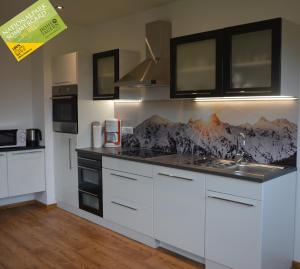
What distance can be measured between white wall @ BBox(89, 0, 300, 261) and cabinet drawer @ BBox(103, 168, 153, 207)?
4.59 feet

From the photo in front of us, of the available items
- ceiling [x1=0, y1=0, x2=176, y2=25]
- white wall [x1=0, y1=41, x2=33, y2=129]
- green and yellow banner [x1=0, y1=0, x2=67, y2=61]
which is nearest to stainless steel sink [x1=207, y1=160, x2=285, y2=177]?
green and yellow banner [x1=0, y1=0, x2=67, y2=61]

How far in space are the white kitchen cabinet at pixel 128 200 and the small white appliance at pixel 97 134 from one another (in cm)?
58

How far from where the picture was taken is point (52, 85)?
4.63 metres

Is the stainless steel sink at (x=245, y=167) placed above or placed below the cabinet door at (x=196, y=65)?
below

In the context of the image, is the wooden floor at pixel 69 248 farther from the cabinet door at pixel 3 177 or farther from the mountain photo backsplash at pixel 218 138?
the mountain photo backsplash at pixel 218 138

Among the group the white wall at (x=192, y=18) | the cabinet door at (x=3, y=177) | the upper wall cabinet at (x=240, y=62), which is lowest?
the cabinet door at (x=3, y=177)

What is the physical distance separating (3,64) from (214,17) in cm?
300

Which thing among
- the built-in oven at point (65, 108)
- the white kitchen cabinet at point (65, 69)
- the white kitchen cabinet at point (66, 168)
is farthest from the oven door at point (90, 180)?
the white kitchen cabinet at point (65, 69)

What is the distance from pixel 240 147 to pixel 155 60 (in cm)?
135

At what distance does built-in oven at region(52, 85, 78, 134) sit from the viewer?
13.9ft

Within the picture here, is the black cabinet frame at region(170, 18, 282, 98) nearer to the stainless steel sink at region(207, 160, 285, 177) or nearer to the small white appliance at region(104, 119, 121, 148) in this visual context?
the stainless steel sink at region(207, 160, 285, 177)

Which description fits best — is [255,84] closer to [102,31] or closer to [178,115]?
[178,115]

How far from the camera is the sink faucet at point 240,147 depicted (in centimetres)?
318

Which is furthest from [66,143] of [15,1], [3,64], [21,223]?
[15,1]
